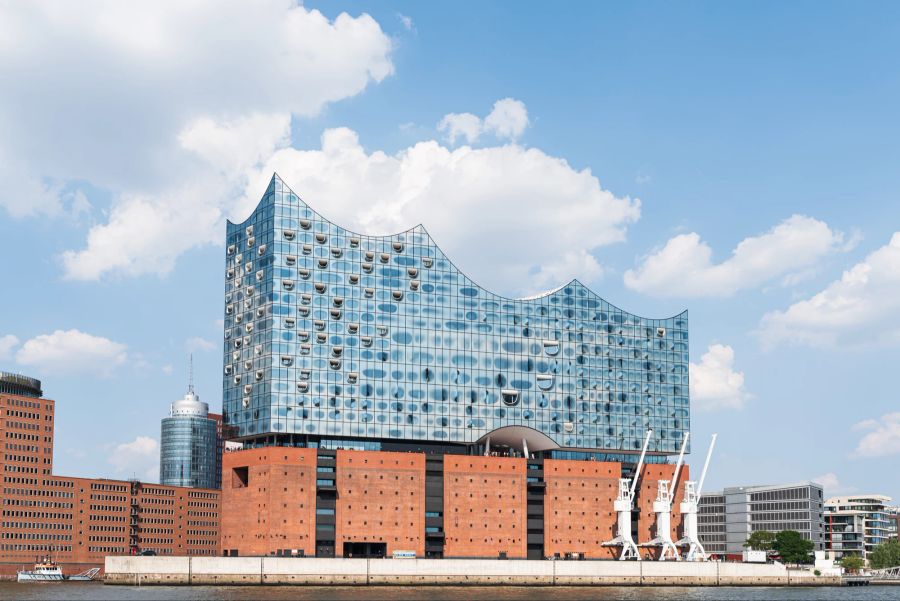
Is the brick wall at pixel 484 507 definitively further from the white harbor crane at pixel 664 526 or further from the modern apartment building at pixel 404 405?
the white harbor crane at pixel 664 526

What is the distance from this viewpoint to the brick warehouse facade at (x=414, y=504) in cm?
15238

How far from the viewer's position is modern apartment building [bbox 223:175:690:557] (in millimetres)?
155625

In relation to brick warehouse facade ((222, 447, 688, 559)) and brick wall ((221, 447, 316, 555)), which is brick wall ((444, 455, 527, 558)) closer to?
brick warehouse facade ((222, 447, 688, 559))

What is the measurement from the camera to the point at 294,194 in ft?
536

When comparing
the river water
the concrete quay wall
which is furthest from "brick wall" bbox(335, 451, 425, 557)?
the river water

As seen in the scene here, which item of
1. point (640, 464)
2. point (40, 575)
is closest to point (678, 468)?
point (640, 464)

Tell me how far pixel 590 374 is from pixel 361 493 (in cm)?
4282

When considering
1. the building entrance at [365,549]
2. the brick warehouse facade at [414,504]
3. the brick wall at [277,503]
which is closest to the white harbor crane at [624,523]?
the brick warehouse facade at [414,504]

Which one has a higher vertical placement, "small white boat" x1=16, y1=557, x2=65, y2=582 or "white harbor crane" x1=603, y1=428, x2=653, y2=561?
"white harbor crane" x1=603, y1=428, x2=653, y2=561

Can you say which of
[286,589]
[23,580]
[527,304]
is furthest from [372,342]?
[23,580]

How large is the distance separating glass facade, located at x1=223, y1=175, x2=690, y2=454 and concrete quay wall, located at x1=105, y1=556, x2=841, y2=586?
18790 millimetres

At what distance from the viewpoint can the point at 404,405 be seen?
163m

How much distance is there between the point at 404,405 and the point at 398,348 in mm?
8182

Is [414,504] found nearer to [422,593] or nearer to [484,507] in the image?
[484,507]
